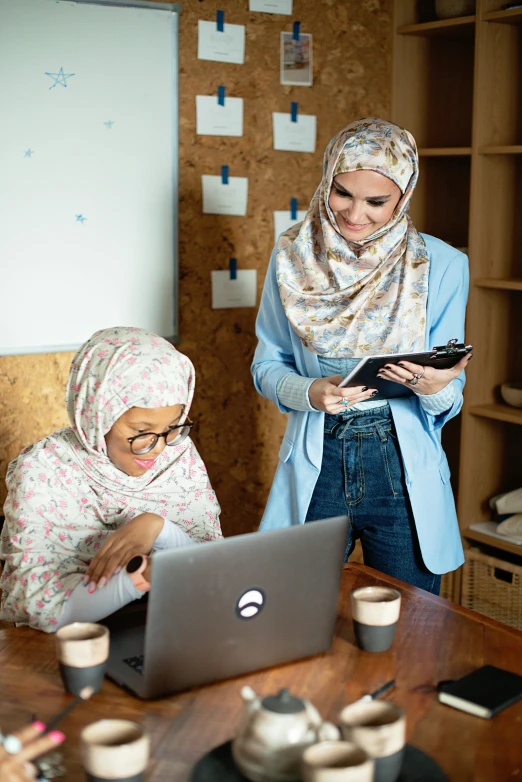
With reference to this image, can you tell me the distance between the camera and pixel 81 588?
1526 mm

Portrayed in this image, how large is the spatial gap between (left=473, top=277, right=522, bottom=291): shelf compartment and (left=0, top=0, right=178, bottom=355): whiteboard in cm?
105

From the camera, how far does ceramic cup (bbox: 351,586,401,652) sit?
4.63ft

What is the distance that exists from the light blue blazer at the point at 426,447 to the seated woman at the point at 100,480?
0.39 metres

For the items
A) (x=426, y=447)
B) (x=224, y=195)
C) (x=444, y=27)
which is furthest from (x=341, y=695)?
(x=444, y=27)

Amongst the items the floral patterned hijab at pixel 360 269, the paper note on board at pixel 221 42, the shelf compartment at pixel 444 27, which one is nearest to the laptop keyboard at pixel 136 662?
the floral patterned hijab at pixel 360 269

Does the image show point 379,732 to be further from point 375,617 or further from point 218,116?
point 218,116

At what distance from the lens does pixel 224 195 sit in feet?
10.2

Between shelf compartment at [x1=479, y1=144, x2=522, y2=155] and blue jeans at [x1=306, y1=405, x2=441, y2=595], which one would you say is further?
shelf compartment at [x1=479, y1=144, x2=522, y2=155]

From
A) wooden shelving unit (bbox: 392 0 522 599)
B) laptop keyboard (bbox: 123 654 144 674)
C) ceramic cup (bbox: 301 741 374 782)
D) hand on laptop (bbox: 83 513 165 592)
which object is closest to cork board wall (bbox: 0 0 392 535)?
wooden shelving unit (bbox: 392 0 522 599)

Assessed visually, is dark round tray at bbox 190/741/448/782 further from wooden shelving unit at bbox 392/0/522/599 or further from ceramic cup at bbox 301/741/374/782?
wooden shelving unit at bbox 392/0/522/599

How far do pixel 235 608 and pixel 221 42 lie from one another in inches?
89.3

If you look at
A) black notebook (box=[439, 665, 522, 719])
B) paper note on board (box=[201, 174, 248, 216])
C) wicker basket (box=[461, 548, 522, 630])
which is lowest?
wicker basket (box=[461, 548, 522, 630])

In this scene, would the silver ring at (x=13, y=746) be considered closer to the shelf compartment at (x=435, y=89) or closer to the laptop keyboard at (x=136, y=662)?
the laptop keyboard at (x=136, y=662)

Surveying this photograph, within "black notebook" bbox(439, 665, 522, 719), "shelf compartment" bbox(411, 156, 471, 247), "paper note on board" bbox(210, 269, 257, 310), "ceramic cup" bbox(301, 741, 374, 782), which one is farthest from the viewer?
"shelf compartment" bbox(411, 156, 471, 247)
